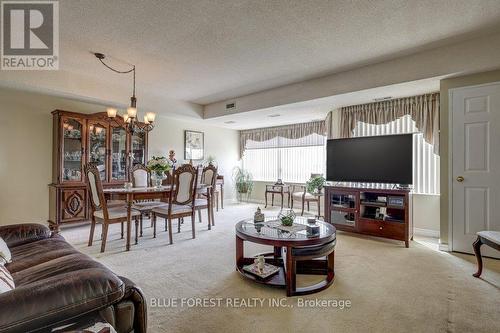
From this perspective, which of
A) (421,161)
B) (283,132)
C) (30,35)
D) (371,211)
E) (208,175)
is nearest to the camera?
(30,35)

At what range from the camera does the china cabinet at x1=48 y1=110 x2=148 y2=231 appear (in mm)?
4199

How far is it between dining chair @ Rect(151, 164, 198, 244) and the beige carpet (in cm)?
41

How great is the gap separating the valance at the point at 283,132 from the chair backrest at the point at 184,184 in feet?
11.5

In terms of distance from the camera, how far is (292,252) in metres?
2.17

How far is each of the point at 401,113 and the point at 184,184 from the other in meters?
3.75

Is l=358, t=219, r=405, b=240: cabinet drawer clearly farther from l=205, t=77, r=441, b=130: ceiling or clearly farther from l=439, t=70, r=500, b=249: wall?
l=205, t=77, r=441, b=130: ceiling

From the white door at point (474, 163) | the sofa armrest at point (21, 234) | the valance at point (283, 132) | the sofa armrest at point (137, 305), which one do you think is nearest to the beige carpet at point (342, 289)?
the white door at point (474, 163)

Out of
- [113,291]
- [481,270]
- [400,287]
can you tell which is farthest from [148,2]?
[481,270]

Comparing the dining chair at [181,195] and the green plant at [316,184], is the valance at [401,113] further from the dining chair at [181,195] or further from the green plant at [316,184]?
the dining chair at [181,195]

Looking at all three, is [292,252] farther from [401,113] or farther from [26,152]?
[26,152]

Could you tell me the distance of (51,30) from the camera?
2.74 metres

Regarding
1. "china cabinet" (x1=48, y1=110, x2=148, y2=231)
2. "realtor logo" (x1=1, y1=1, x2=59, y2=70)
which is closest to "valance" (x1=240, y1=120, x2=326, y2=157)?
"china cabinet" (x1=48, y1=110, x2=148, y2=231)

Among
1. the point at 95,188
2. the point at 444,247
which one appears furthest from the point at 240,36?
the point at 444,247

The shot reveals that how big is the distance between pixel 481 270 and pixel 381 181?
164cm
